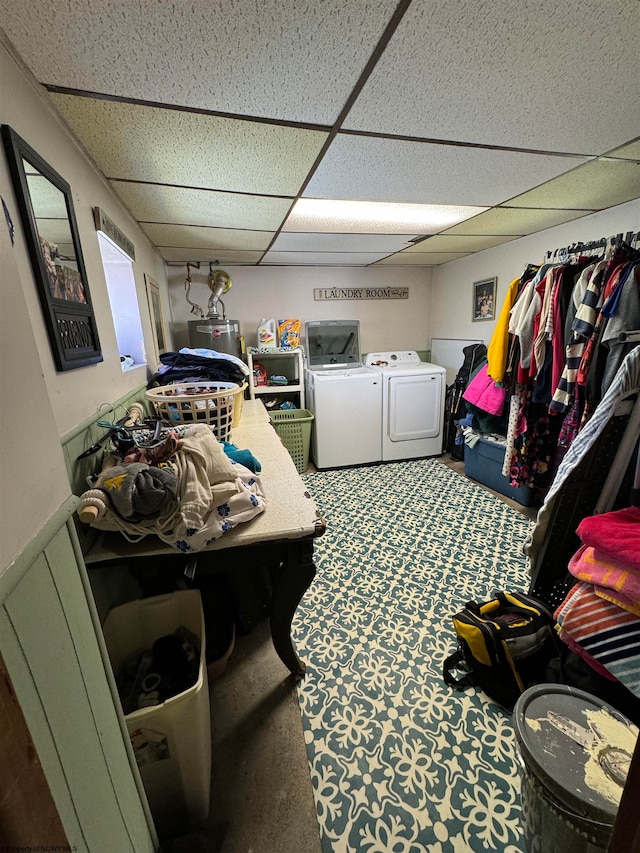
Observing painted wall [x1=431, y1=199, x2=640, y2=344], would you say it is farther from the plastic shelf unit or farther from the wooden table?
the wooden table

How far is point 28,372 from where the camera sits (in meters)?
0.46

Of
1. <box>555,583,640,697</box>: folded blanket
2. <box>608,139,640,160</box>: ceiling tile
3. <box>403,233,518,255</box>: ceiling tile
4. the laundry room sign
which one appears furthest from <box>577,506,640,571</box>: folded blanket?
the laundry room sign

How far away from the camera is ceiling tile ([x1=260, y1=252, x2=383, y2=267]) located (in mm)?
3021

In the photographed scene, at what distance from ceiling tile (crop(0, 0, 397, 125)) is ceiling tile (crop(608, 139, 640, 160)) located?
1.22m

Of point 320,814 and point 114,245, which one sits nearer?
point 320,814

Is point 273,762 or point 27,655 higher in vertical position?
point 27,655

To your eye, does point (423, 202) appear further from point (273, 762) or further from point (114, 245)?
point (273, 762)

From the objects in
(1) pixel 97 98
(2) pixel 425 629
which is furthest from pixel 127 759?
(1) pixel 97 98

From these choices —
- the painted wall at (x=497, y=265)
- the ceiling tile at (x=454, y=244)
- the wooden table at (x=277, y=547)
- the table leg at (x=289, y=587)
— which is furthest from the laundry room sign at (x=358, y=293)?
the table leg at (x=289, y=587)

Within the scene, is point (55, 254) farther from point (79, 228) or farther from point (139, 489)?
point (139, 489)

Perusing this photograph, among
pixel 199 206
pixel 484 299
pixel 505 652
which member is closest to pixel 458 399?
pixel 484 299

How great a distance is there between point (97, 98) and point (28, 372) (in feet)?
3.37

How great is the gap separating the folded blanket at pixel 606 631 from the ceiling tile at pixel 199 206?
2165 millimetres

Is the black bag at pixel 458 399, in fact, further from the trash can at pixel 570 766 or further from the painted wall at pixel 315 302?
the trash can at pixel 570 766
